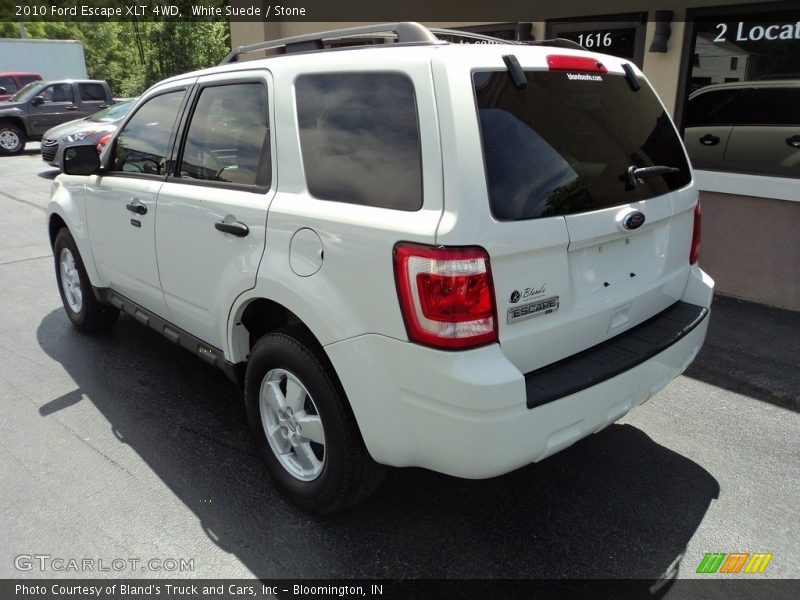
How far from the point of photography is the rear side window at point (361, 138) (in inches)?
92.5

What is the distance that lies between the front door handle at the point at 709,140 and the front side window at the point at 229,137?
4634 mm

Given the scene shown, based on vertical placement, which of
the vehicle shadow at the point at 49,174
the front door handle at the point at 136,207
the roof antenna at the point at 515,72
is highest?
the roof antenna at the point at 515,72

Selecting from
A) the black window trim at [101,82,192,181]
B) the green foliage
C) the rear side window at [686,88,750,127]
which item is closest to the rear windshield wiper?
the black window trim at [101,82,192,181]

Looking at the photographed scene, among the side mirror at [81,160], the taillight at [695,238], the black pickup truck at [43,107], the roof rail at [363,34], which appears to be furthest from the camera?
the black pickup truck at [43,107]

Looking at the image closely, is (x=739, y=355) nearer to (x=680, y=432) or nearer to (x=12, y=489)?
(x=680, y=432)

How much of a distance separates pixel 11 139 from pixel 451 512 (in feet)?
63.2

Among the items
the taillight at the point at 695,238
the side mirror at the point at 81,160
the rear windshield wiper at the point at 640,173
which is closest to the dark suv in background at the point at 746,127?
the taillight at the point at 695,238

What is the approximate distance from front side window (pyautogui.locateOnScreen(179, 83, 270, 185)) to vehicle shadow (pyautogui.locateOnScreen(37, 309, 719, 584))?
1450mm

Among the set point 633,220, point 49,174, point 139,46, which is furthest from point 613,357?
point 139,46

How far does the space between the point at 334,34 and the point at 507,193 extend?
1.24 meters

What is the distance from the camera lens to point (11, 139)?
17.9 m

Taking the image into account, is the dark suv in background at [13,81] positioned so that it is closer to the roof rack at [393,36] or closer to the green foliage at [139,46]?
the green foliage at [139,46]

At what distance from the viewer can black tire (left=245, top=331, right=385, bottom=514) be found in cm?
259

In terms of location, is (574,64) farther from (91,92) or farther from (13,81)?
(13,81)
